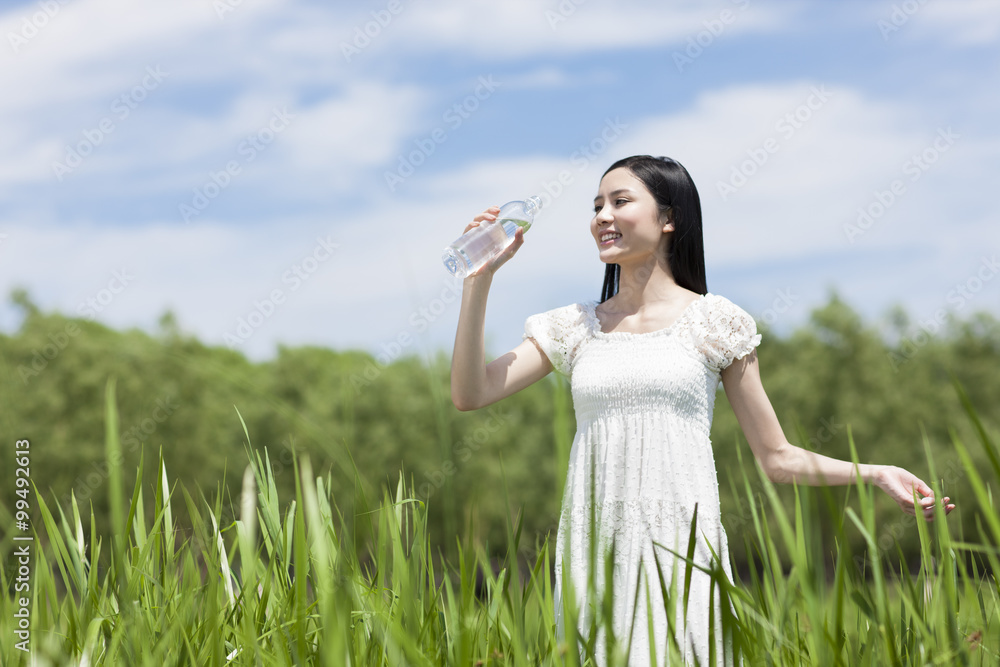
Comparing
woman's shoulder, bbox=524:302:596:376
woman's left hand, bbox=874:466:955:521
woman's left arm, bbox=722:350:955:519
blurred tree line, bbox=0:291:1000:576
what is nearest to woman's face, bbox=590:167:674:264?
woman's shoulder, bbox=524:302:596:376

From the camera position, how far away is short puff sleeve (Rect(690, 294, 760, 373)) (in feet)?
8.38

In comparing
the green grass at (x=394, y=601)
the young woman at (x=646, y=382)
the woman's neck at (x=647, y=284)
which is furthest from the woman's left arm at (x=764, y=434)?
the green grass at (x=394, y=601)

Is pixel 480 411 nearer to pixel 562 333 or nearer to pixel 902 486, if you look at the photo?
pixel 562 333

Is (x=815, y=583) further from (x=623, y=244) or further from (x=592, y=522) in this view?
(x=623, y=244)

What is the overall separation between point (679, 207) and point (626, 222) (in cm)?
23

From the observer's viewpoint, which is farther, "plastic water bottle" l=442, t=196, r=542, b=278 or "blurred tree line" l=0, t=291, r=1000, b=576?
"blurred tree line" l=0, t=291, r=1000, b=576

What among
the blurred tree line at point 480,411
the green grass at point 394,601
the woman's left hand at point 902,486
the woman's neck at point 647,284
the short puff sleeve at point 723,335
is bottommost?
the green grass at point 394,601

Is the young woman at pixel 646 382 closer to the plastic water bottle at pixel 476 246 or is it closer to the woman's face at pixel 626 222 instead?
the woman's face at pixel 626 222

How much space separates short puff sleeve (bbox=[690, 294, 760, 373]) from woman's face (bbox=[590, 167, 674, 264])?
279 millimetres

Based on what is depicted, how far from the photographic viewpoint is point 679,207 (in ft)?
9.04

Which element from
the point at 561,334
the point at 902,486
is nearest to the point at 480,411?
the point at 561,334

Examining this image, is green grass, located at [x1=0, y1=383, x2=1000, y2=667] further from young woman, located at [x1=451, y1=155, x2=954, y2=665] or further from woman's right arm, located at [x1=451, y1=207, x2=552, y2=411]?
woman's right arm, located at [x1=451, y1=207, x2=552, y2=411]

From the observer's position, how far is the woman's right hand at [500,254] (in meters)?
2.52

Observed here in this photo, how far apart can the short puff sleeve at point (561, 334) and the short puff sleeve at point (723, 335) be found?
1.25 ft
